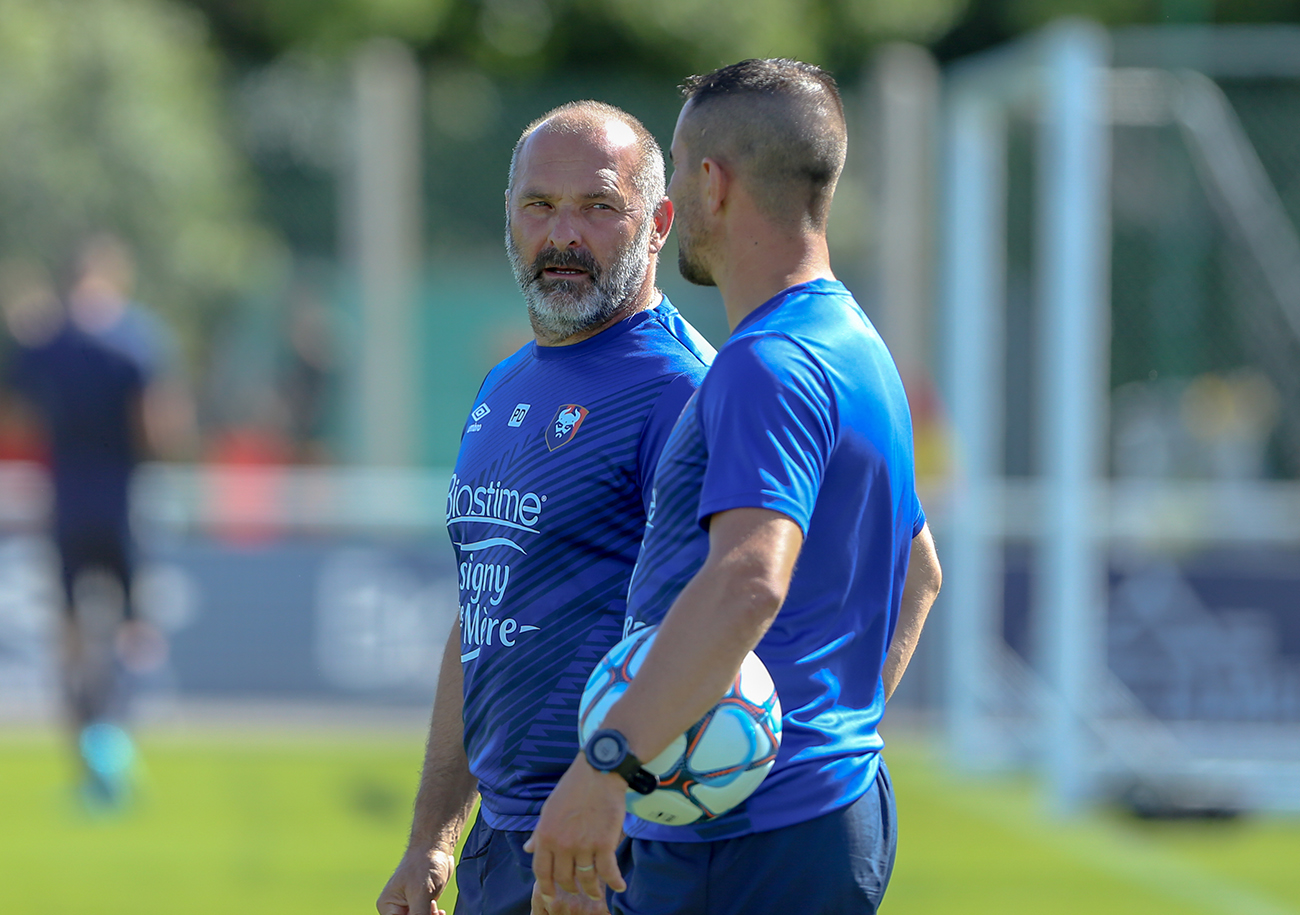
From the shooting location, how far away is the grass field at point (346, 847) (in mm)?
6617

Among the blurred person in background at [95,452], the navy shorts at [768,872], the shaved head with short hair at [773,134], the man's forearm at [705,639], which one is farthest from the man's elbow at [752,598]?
the blurred person in background at [95,452]

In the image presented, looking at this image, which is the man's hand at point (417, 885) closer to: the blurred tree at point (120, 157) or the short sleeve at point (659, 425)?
the short sleeve at point (659, 425)

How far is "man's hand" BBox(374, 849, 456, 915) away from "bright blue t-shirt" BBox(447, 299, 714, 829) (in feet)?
0.64

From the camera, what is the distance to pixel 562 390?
3.04m

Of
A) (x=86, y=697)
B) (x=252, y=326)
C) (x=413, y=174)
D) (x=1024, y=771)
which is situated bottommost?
(x=1024, y=771)

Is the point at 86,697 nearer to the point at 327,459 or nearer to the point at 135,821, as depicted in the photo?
the point at 135,821

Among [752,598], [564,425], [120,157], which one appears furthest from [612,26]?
[752,598]

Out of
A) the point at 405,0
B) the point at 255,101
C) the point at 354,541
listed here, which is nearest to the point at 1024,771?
the point at 354,541

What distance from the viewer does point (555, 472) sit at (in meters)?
2.95

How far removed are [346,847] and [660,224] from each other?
492 centimetres

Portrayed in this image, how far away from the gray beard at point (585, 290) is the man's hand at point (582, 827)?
904mm

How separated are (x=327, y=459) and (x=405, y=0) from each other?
699 cm

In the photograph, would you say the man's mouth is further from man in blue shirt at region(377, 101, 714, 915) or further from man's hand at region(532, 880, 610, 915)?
man's hand at region(532, 880, 610, 915)

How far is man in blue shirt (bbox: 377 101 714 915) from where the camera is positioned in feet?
9.63
